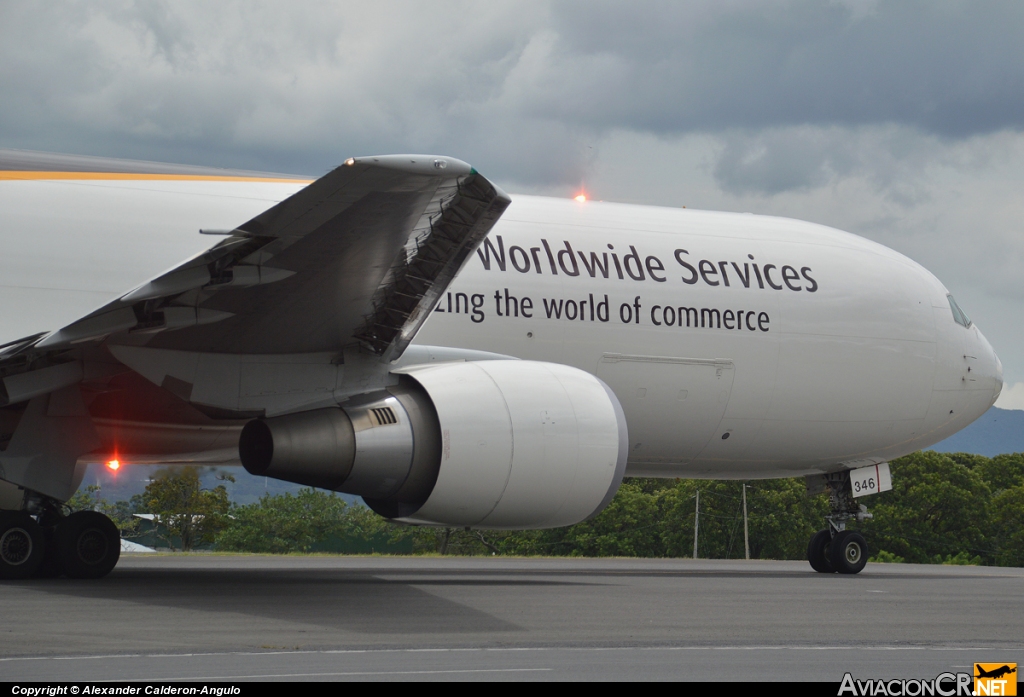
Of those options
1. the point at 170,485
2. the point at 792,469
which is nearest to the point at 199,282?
the point at 792,469

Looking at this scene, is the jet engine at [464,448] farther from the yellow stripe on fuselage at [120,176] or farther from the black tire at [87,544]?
the yellow stripe on fuselage at [120,176]

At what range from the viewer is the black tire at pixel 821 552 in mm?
16266

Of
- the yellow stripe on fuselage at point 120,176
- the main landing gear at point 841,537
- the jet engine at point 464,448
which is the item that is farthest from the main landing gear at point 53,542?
the main landing gear at point 841,537

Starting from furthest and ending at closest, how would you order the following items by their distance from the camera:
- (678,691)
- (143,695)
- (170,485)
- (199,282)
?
(170,485) < (199,282) < (678,691) < (143,695)

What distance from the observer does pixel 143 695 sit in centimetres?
516

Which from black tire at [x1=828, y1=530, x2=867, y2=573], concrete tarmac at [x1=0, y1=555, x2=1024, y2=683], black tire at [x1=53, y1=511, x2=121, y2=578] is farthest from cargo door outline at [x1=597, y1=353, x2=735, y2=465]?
black tire at [x1=53, y1=511, x2=121, y2=578]

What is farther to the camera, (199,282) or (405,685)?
(199,282)

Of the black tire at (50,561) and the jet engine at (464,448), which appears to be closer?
the jet engine at (464,448)

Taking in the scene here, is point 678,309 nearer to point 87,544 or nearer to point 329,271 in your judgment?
point 329,271

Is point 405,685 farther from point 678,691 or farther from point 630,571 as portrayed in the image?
point 630,571

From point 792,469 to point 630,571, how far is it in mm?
3197

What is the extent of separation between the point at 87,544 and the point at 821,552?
10.2 metres

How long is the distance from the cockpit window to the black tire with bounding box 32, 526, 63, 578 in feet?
40.2

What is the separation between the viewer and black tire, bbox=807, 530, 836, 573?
16.3m
